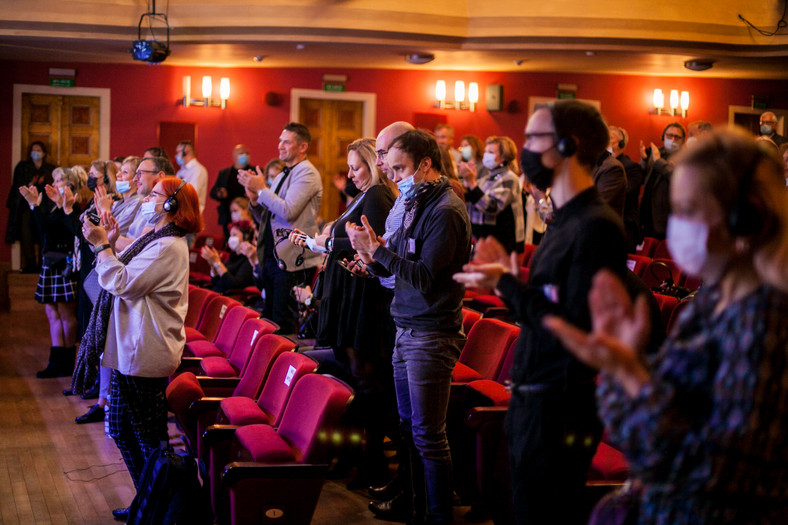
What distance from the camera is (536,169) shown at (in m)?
1.93

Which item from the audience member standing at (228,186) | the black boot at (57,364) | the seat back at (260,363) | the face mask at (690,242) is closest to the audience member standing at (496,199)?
the seat back at (260,363)

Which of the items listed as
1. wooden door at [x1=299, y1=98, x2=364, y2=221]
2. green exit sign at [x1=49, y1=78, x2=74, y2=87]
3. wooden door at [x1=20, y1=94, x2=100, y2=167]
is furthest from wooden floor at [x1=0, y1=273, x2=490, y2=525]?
wooden door at [x1=299, y1=98, x2=364, y2=221]

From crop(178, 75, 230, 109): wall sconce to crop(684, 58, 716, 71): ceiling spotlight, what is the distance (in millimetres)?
5727

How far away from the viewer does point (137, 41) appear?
761 cm

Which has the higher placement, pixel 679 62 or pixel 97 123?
pixel 679 62

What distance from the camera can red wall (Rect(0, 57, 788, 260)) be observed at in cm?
991

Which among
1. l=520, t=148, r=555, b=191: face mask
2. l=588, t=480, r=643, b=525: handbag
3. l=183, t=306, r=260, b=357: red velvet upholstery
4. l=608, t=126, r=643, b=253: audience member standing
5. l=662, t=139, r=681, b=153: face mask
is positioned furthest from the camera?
l=662, t=139, r=681, b=153: face mask

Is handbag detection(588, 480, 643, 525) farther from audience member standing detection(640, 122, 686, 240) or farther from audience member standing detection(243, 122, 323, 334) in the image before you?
audience member standing detection(640, 122, 686, 240)

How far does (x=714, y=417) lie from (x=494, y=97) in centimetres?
951

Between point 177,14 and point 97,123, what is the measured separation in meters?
2.79

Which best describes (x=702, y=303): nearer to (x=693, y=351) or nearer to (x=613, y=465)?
(x=693, y=351)

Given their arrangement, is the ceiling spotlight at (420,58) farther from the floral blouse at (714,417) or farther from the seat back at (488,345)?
the floral blouse at (714,417)

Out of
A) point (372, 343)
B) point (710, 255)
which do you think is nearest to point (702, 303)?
point (710, 255)

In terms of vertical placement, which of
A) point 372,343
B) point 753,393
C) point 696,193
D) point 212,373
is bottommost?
point 212,373
